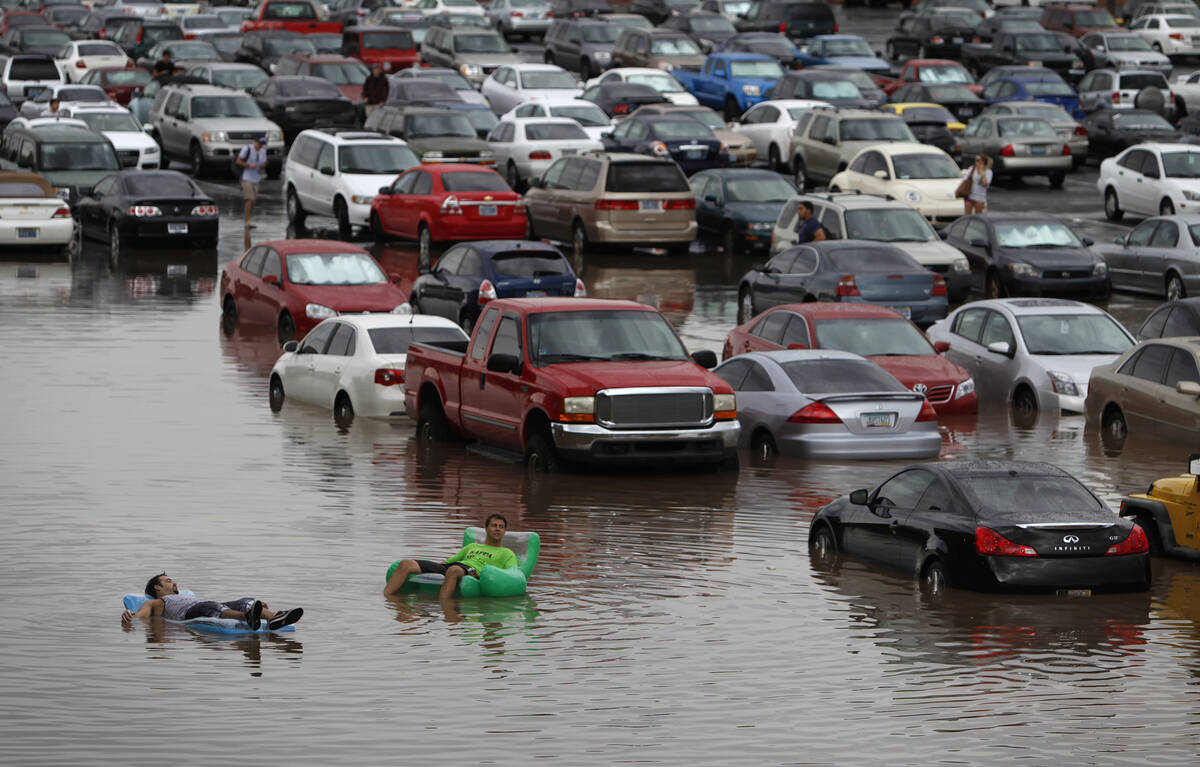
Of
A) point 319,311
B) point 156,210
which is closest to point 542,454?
point 319,311

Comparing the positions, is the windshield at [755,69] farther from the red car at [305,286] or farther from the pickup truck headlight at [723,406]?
the pickup truck headlight at [723,406]

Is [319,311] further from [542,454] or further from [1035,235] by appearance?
[1035,235]

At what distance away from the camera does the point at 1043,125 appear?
163 feet

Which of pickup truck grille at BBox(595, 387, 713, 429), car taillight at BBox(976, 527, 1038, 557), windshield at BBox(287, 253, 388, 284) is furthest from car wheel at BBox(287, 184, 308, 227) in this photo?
car taillight at BBox(976, 527, 1038, 557)

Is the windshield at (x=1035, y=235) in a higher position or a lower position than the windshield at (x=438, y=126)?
lower

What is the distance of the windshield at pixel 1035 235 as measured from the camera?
35.8m

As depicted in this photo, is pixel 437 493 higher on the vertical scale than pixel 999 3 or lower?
lower

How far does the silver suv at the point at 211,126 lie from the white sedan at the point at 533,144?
5.16 meters

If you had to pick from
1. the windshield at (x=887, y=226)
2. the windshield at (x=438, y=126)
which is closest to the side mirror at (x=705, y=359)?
the windshield at (x=887, y=226)

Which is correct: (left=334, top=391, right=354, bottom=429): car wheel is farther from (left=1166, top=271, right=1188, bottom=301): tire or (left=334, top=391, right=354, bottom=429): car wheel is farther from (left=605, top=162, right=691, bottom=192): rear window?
(left=1166, top=271, right=1188, bottom=301): tire

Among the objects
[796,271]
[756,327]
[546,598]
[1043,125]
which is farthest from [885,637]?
[1043,125]

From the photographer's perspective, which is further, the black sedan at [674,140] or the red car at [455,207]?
the black sedan at [674,140]

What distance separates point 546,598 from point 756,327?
38.1 feet

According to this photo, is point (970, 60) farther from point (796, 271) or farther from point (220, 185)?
point (796, 271)
